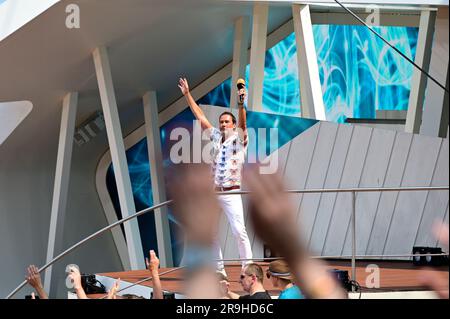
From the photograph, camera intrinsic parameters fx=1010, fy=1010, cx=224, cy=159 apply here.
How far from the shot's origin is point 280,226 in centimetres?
182

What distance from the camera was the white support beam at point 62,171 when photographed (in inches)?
575

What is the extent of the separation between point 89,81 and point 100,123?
2337 millimetres

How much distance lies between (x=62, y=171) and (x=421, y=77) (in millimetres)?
5467

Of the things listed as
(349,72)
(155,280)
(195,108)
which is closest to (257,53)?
(349,72)

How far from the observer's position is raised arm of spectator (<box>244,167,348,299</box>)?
1820 mm

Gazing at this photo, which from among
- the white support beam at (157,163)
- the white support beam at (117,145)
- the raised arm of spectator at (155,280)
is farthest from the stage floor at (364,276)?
the white support beam at (157,163)

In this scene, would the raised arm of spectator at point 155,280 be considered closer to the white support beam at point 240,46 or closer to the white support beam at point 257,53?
the white support beam at point 257,53

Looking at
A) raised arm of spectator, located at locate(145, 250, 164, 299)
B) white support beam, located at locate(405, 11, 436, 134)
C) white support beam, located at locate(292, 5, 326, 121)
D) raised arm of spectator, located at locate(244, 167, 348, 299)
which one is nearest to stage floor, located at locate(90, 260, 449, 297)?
raised arm of spectator, located at locate(145, 250, 164, 299)

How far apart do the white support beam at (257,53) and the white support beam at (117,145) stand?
197 cm

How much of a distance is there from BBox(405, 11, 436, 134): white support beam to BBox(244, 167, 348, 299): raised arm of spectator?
10.7 meters

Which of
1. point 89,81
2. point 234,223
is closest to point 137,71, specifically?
point 89,81
